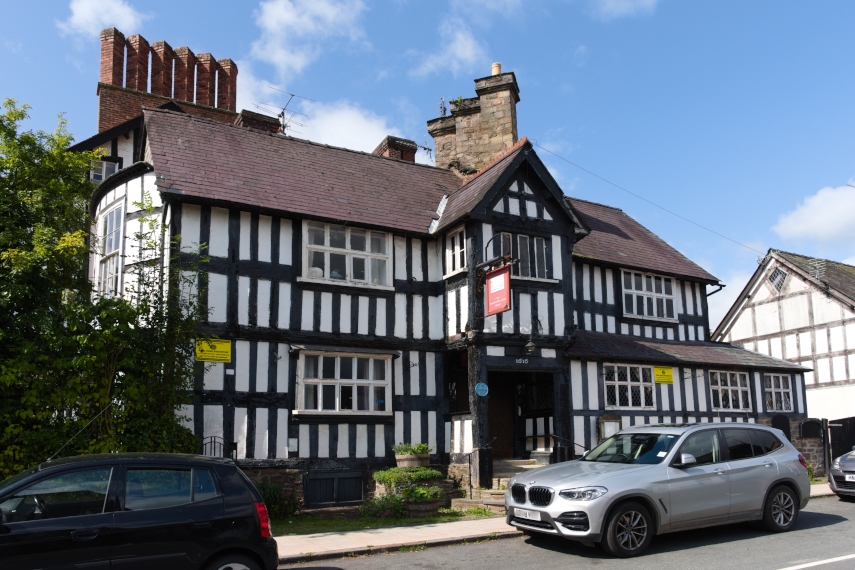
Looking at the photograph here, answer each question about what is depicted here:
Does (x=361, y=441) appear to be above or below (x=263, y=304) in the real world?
below

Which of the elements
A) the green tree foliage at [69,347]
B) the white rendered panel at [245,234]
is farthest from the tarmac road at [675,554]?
the white rendered panel at [245,234]

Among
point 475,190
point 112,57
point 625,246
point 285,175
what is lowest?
point 625,246

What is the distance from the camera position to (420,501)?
11945 millimetres

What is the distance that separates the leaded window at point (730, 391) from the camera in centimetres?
1891

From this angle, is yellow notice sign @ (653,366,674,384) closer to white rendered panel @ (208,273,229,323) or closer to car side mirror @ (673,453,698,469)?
car side mirror @ (673,453,698,469)

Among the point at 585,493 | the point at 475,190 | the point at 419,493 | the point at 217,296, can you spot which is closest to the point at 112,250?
the point at 217,296

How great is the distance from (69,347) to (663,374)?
556 inches

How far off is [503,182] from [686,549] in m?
9.18

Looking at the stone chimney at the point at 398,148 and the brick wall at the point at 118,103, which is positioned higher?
the brick wall at the point at 118,103

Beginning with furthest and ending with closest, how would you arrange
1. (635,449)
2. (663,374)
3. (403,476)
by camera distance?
(663,374) < (403,476) < (635,449)

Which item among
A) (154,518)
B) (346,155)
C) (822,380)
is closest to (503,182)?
(346,155)

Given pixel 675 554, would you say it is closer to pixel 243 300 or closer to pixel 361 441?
pixel 361 441

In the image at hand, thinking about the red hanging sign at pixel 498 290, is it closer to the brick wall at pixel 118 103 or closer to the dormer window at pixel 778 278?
the brick wall at pixel 118 103

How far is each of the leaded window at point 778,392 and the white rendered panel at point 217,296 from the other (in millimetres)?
15579
